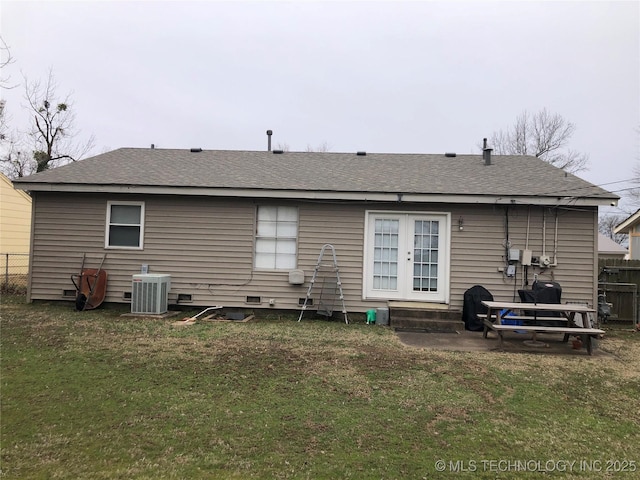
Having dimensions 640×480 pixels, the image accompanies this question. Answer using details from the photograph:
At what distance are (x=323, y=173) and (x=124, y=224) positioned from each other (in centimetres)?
446

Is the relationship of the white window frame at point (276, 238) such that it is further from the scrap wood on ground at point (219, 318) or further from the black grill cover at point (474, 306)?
the black grill cover at point (474, 306)

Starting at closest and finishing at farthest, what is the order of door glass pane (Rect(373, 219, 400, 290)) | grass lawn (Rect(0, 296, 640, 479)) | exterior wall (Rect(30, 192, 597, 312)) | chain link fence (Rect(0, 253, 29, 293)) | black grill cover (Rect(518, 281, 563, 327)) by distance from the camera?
grass lawn (Rect(0, 296, 640, 479))
black grill cover (Rect(518, 281, 563, 327))
exterior wall (Rect(30, 192, 597, 312))
door glass pane (Rect(373, 219, 400, 290))
chain link fence (Rect(0, 253, 29, 293))

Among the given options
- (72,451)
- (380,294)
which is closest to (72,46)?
(380,294)

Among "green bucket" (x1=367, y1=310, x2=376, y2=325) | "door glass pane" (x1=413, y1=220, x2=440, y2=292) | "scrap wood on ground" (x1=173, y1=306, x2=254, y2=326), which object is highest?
"door glass pane" (x1=413, y1=220, x2=440, y2=292)

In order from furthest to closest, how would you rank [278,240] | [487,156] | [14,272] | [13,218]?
[13,218] < [14,272] < [487,156] < [278,240]

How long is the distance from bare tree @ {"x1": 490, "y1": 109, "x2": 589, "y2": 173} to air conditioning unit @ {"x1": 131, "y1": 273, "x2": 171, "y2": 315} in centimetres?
2627

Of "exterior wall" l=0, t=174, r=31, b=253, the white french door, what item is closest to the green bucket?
the white french door

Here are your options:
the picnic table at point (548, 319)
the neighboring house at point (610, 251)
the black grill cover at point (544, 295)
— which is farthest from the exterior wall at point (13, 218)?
the neighboring house at point (610, 251)

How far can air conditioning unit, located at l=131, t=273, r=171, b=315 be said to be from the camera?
7730mm

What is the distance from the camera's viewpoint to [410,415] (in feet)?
11.3

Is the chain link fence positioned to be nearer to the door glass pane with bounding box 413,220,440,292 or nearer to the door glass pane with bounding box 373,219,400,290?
the door glass pane with bounding box 373,219,400,290

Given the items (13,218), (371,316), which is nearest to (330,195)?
(371,316)

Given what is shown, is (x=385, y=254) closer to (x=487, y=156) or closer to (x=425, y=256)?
(x=425, y=256)

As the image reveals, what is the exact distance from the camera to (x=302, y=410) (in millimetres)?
3494
